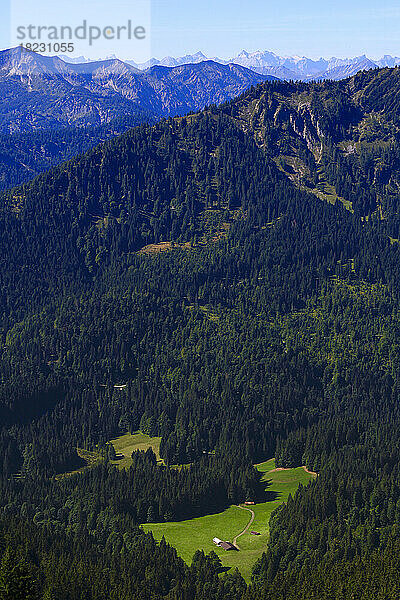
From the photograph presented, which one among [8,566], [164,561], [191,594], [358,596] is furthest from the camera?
[164,561]

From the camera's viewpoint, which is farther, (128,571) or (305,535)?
(305,535)

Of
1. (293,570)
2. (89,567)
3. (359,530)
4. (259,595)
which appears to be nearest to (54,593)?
(89,567)

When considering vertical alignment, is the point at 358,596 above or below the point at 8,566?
below

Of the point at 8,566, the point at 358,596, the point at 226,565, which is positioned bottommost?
the point at 226,565

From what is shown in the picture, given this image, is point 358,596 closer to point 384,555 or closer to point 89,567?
point 384,555

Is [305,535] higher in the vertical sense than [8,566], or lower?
lower

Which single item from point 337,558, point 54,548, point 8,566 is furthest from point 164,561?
point 8,566

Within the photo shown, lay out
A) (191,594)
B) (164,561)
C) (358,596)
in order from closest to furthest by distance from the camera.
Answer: (358,596), (191,594), (164,561)

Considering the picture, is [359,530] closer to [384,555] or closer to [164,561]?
Answer: [384,555]

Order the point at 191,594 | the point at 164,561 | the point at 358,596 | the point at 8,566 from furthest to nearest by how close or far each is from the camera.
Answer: the point at 164,561
the point at 191,594
the point at 358,596
the point at 8,566
